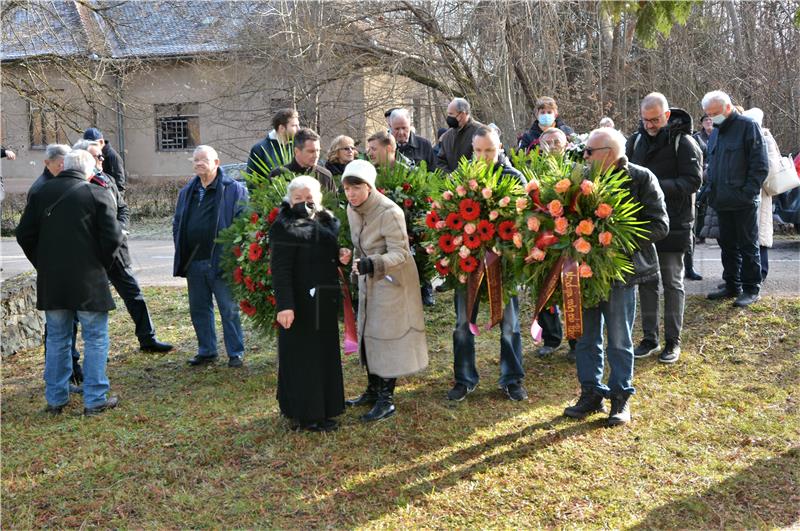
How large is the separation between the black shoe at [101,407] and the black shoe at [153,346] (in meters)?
1.53

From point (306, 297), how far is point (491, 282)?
4.33 ft

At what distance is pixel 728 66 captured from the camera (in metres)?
16.8

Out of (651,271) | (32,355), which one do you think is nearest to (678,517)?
(651,271)

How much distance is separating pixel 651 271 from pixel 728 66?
43.6 feet

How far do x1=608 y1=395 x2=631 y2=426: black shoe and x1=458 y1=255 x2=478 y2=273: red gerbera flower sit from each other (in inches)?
53.4

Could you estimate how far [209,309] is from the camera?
7.35 m

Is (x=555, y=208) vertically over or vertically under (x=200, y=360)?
over

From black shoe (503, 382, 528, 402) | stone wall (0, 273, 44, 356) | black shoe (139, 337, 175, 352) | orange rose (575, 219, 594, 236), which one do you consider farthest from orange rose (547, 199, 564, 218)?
stone wall (0, 273, 44, 356)

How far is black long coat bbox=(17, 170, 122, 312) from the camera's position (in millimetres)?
5934

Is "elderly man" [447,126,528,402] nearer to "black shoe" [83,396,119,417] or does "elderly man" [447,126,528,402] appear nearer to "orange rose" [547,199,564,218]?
"orange rose" [547,199,564,218]

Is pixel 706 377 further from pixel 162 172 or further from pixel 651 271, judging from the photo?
pixel 162 172

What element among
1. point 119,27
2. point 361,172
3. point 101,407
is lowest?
point 101,407

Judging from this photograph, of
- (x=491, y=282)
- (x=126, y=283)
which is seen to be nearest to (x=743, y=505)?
(x=491, y=282)

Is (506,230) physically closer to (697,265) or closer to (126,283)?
(126,283)
